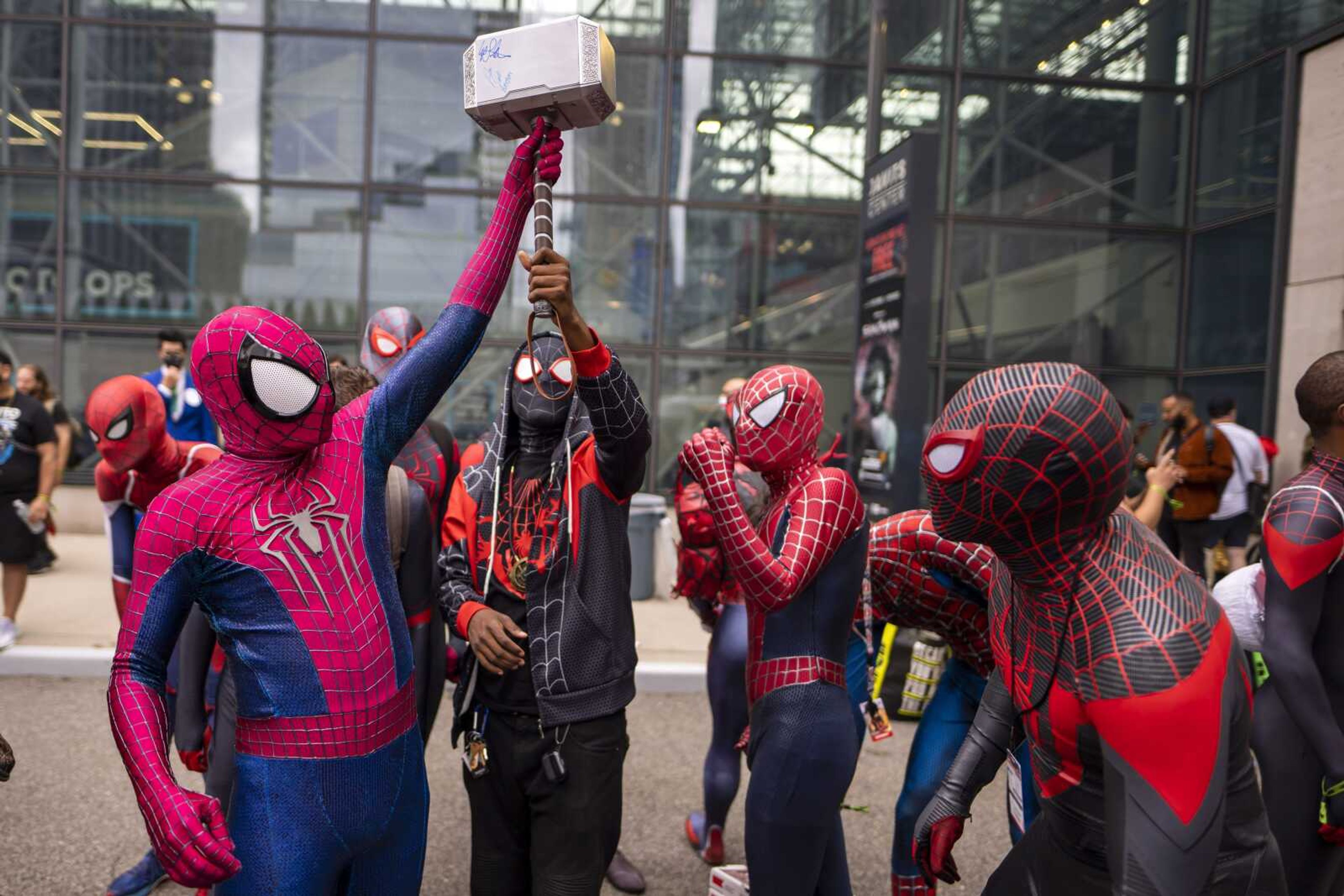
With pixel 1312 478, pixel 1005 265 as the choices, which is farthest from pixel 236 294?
pixel 1312 478

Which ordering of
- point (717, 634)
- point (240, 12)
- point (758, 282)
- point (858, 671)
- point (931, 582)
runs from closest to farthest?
point (931, 582)
point (858, 671)
point (717, 634)
point (240, 12)
point (758, 282)

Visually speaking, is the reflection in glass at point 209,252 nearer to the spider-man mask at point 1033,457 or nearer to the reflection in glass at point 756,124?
the reflection in glass at point 756,124

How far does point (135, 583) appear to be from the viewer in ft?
5.59

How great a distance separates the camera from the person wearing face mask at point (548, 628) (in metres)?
2.33

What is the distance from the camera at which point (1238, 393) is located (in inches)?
421

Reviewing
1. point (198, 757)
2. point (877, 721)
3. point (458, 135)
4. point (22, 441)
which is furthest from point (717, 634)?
point (458, 135)

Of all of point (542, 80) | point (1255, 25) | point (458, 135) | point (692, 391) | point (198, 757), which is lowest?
point (198, 757)

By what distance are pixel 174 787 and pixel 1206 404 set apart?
1203 cm

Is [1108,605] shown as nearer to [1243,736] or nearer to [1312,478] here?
[1243,736]

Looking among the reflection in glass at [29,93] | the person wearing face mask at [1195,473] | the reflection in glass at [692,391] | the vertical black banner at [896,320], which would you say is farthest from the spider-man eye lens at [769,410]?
the reflection in glass at [29,93]

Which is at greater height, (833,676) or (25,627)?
(833,676)

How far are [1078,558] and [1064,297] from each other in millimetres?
10971

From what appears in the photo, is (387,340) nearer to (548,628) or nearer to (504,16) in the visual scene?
(548,628)

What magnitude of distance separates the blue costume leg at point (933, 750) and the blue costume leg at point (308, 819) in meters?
1.65
